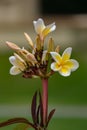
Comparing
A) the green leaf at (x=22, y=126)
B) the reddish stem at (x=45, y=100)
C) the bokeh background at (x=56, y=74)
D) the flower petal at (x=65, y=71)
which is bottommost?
the green leaf at (x=22, y=126)

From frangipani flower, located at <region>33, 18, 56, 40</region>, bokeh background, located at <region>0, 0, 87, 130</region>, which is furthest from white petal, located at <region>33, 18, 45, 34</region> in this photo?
bokeh background, located at <region>0, 0, 87, 130</region>

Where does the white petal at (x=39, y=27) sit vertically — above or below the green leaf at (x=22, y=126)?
above

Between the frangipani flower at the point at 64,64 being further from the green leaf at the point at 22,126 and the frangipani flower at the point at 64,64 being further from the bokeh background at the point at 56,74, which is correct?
the bokeh background at the point at 56,74

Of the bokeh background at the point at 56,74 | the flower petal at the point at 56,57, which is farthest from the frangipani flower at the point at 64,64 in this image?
the bokeh background at the point at 56,74

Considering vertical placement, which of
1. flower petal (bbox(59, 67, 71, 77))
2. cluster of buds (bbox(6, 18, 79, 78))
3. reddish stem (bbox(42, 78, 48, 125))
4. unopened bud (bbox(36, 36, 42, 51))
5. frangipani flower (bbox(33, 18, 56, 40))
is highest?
frangipani flower (bbox(33, 18, 56, 40))

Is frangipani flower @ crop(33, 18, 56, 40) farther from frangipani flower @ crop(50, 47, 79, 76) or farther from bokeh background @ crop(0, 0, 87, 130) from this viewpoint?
bokeh background @ crop(0, 0, 87, 130)

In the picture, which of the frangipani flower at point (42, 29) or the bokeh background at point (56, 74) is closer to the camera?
the frangipani flower at point (42, 29)

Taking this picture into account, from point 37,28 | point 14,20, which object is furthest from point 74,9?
point 37,28
